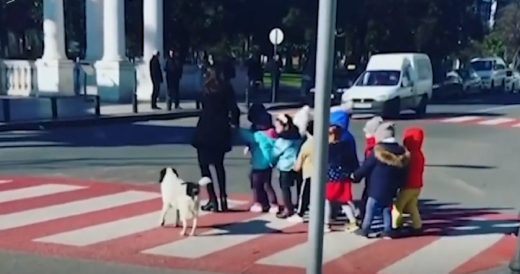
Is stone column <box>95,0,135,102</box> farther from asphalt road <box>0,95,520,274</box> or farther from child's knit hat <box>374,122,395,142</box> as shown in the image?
child's knit hat <box>374,122,395,142</box>

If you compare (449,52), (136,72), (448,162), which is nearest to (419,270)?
(448,162)

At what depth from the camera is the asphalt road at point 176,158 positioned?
44.2 feet

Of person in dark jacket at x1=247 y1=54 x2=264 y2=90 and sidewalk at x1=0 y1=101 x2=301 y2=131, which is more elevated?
person in dark jacket at x1=247 y1=54 x2=264 y2=90

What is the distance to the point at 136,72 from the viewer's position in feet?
116

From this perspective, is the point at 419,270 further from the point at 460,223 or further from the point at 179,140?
the point at 179,140

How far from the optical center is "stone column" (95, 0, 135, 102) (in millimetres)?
33875

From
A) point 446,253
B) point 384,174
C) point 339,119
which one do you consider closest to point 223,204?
point 339,119

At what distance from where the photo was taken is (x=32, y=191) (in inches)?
493

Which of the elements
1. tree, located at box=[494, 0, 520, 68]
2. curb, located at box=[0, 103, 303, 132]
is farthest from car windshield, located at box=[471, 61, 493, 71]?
tree, located at box=[494, 0, 520, 68]

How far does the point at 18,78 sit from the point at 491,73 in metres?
30.2

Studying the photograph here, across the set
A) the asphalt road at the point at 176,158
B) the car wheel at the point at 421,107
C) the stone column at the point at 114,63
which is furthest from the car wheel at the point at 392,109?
the stone column at the point at 114,63

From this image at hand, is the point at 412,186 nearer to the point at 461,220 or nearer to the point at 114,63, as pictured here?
the point at 461,220

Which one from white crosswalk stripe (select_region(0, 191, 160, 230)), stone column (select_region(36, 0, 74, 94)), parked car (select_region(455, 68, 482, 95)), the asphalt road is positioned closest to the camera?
white crosswalk stripe (select_region(0, 191, 160, 230))

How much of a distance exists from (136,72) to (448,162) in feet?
65.7
